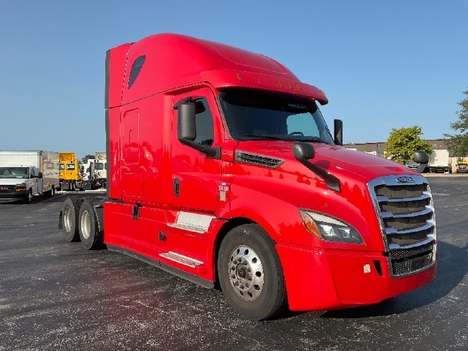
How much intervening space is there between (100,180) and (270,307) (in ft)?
109

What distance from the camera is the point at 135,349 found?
360 centimetres

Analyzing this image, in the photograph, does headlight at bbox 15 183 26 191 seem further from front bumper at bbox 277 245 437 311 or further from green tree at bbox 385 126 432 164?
green tree at bbox 385 126 432 164

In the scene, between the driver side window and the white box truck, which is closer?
the driver side window

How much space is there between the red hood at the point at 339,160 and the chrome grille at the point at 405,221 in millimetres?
132

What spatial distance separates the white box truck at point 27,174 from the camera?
65.6ft

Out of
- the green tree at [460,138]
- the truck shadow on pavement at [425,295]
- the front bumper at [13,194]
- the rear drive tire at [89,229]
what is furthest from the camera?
the green tree at [460,138]

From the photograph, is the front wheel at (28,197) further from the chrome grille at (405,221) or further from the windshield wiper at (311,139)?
the chrome grille at (405,221)

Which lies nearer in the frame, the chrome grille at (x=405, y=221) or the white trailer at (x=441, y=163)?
the chrome grille at (x=405, y=221)

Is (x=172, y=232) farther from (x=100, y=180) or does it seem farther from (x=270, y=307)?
(x=100, y=180)

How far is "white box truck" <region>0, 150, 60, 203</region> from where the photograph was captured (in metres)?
20.0

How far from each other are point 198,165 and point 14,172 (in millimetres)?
19343

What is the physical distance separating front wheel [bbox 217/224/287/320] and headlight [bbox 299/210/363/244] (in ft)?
1.68

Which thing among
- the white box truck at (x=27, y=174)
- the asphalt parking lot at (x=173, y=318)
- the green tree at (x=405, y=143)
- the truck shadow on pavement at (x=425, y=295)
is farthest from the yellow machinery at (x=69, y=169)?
the green tree at (x=405, y=143)

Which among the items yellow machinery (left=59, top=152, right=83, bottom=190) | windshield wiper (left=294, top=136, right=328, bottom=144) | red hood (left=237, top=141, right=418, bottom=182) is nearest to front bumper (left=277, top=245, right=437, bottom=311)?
red hood (left=237, top=141, right=418, bottom=182)
